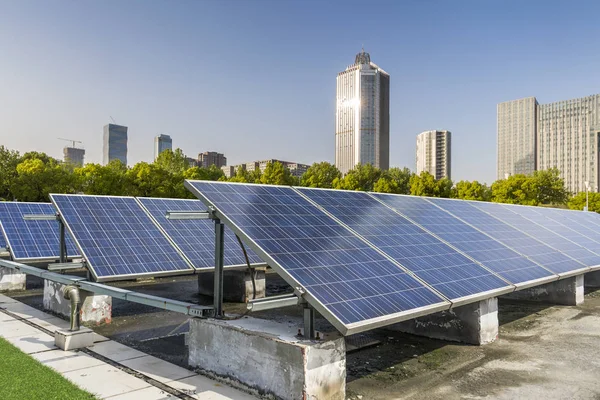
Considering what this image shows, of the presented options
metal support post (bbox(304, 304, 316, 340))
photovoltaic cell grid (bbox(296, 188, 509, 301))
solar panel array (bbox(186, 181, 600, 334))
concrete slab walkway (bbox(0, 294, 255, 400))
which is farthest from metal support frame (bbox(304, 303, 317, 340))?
photovoltaic cell grid (bbox(296, 188, 509, 301))

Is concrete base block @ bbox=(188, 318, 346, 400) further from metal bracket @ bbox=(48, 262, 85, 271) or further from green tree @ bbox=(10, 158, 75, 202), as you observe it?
green tree @ bbox=(10, 158, 75, 202)

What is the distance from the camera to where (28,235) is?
74.4 ft

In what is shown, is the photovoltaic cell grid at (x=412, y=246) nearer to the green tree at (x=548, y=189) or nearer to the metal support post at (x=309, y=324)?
the metal support post at (x=309, y=324)

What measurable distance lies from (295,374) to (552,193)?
74795 millimetres

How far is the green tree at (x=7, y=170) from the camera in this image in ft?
187

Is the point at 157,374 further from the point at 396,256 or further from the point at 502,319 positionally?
the point at 502,319

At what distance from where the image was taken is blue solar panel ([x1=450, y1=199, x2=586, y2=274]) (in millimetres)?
16297

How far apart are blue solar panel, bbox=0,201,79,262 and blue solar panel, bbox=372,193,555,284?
16.8 m

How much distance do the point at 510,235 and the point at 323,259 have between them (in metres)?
11.8

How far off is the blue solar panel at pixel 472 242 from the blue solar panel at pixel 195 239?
22.6ft

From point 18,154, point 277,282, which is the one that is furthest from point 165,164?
point 277,282

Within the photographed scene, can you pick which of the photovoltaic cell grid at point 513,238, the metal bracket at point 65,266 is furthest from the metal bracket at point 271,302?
the photovoltaic cell grid at point 513,238

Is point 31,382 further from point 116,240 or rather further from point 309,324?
point 116,240

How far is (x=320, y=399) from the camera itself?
8320 mm
